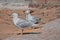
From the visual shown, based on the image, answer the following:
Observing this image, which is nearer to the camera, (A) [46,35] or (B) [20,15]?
(A) [46,35]

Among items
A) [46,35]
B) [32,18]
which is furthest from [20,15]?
[46,35]

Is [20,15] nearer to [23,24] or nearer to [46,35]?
[23,24]

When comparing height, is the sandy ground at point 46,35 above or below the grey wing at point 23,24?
below

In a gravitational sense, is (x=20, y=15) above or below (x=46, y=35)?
Result: above

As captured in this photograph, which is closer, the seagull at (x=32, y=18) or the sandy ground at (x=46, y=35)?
the sandy ground at (x=46, y=35)

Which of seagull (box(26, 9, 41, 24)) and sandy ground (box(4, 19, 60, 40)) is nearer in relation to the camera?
sandy ground (box(4, 19, 60, 40))

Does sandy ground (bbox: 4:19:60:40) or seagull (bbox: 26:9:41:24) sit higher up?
seagull (bbox: 26:9:41:24)

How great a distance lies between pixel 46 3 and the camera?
1715mm

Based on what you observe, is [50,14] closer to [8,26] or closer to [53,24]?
[53,24]

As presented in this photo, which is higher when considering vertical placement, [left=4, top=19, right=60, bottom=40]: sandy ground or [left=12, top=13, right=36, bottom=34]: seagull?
[left=12, top=13, right=36, bottom=34]: seagull

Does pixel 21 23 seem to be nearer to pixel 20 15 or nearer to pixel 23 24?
pixel 23 24

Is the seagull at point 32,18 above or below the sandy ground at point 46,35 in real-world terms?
above

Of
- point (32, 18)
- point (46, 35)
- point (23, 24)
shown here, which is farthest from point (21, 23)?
point (46, 35)

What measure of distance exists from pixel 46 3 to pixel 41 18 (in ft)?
0.83
